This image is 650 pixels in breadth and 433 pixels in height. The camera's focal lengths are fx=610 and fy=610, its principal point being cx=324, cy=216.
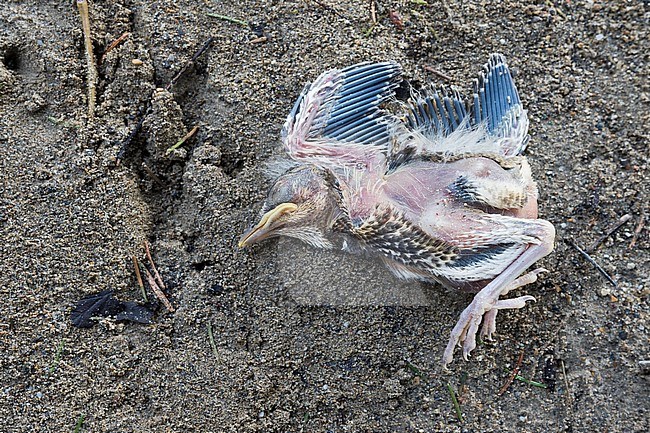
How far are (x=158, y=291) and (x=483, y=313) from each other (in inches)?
41.8

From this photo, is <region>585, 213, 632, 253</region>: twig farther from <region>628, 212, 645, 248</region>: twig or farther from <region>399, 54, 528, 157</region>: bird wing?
<region>399, 54, 528, 157</region>: bird wing

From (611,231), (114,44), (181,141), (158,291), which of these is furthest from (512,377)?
(114,44)

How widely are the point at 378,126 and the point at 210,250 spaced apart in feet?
2.30

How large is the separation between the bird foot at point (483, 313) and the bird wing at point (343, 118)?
1.77 feet

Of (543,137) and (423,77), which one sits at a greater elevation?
(423,77)

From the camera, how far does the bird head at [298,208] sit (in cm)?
182

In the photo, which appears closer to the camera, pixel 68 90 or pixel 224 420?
pixel 224 420

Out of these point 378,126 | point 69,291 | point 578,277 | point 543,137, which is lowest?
point 578,277

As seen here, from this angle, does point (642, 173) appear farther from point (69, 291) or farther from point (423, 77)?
point (69, 291)

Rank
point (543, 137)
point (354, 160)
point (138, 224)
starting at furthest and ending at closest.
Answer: point (543, 137), point (138, 224), point (354, 160)

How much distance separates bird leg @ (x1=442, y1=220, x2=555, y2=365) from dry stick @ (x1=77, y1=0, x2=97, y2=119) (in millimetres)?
1411

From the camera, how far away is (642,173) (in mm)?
2199

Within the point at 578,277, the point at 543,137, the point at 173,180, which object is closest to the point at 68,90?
the point at 173,180

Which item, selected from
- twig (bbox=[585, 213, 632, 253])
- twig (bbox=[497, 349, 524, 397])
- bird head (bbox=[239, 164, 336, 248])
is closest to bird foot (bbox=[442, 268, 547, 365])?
twig (bbox=[497, 349, 524, 397])
